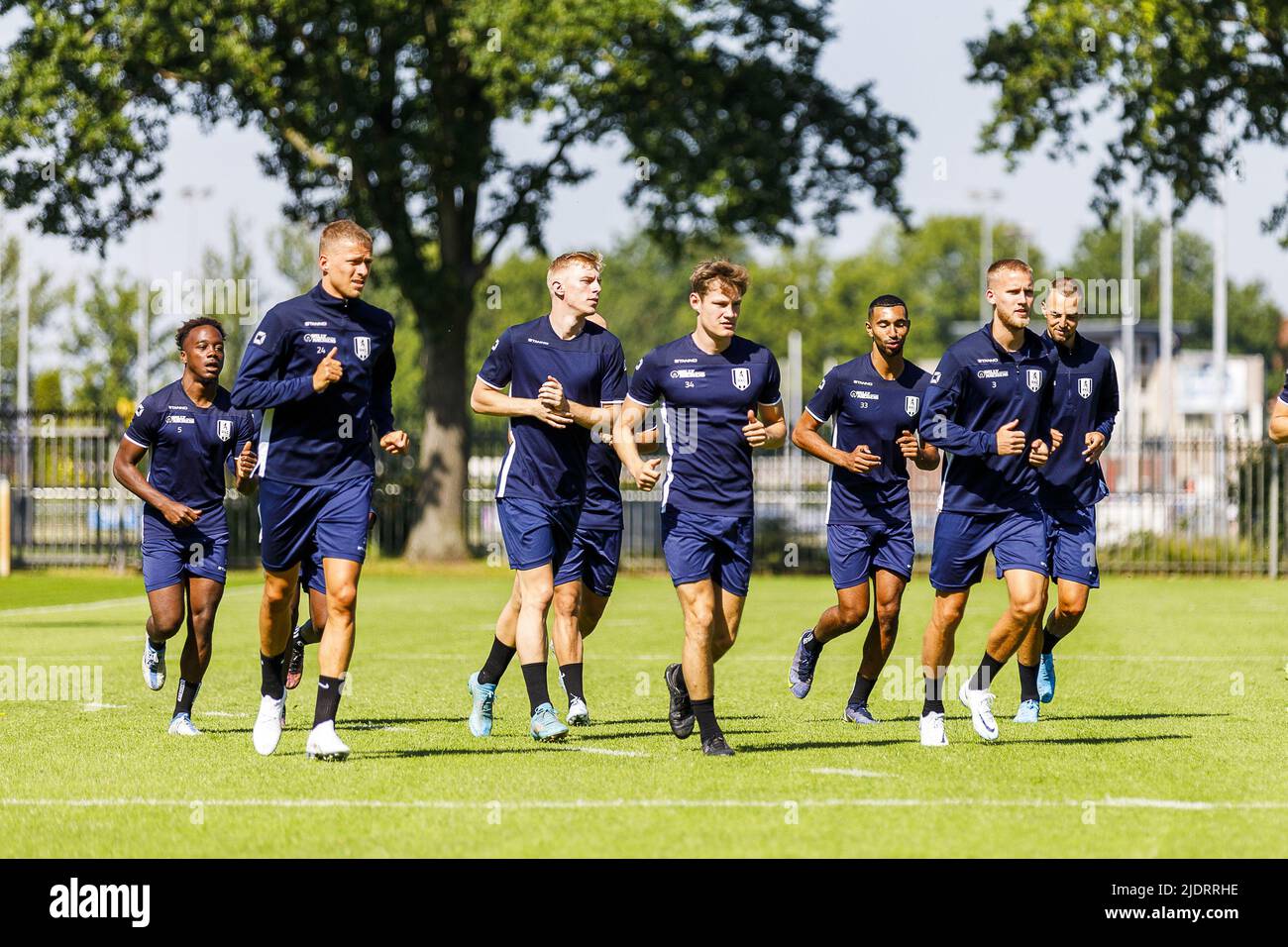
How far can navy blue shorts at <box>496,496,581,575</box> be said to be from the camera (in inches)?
374

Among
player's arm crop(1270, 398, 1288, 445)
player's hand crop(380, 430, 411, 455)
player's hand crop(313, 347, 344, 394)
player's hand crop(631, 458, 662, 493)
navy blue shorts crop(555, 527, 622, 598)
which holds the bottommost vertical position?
navy blue shorts crop(555, 527, 622, 598)

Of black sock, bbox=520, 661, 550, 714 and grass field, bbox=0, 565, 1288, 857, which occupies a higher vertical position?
black sock, bbox=520, 661, 550, 714

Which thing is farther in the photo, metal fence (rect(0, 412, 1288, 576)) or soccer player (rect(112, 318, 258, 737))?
metal fence (rect(0, 412, 1288, 576))

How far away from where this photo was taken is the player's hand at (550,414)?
9289mm

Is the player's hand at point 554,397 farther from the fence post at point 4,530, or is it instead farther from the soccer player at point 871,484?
the fence post at point 4,530

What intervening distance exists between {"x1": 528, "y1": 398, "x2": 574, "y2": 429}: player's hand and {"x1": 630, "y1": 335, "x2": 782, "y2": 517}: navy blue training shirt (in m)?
0.39

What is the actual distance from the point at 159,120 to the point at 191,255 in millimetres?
26284

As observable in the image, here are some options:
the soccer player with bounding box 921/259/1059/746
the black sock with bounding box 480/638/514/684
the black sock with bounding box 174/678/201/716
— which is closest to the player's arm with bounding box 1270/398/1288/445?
the soccer player with bounding box 921/259/1059/746

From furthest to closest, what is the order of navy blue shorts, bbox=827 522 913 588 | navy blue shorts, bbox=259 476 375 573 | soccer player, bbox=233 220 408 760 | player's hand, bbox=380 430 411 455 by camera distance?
navy blue shorts, bbox=827 522 913 588, navy blue shorts, bbox=259 476 375 573, soccer player, bbox=233 220 408 760, player's hand, bbox=380 430 411 455

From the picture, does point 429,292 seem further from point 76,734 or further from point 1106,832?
point 1106,832

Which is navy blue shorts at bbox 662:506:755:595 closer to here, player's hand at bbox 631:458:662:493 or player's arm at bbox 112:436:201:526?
player's hand at bbox 631:458:662:493

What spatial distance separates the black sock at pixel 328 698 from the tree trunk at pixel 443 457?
2394cm

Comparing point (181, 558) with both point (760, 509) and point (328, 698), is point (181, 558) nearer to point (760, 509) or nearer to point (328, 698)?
point (328, 698)

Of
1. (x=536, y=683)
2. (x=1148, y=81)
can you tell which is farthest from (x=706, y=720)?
(x=1148, y=81)
